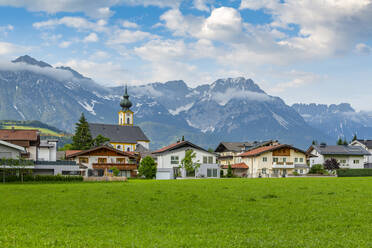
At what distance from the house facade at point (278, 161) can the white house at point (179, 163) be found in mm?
12440

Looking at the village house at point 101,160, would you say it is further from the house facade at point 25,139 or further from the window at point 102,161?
the house facade at point 25,139

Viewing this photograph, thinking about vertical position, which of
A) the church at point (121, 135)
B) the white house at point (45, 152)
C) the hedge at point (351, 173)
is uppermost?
the church at point (121, 135)

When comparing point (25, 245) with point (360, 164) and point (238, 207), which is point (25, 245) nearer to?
point (238, 207)

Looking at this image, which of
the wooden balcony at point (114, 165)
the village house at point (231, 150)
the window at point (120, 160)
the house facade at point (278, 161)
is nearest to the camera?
the wooden balcony at point (114, 165)

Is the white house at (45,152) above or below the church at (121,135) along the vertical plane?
below

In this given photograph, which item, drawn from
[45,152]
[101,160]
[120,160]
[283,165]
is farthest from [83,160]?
[283,165]

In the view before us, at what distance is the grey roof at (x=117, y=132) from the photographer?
17088cm

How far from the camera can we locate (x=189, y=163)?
289ft

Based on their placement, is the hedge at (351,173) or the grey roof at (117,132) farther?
the grey roof at (117,132)

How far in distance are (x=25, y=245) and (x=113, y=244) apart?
2.63 m

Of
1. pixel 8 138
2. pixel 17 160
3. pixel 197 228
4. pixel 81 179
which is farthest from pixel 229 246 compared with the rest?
pixel 8 138

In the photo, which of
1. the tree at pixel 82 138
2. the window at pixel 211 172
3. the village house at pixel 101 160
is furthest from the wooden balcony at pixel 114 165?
the tree at pixel 82 138

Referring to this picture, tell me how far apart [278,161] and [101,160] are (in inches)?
1658

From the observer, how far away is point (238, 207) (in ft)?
71.2
